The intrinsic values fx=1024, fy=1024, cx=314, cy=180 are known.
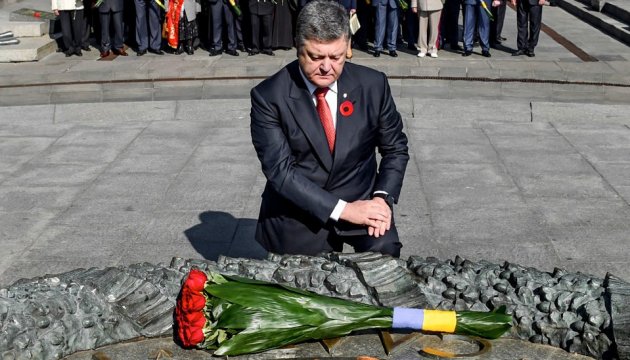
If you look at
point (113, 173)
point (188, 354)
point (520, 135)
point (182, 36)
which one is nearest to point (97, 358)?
point (188, 354)

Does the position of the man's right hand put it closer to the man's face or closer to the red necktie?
the red necktie

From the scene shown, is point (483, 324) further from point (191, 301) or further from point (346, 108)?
point (346, 108)

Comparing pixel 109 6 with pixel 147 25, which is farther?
pixel 147 25

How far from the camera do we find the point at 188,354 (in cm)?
316

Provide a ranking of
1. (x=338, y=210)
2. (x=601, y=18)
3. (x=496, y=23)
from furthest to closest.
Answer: (x=601, y=18), (x=496, y=23), (x=338, y=210)

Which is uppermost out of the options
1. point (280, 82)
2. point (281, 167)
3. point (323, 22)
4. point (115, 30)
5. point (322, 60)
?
point (323, 22)

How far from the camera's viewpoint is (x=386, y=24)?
13625 mm

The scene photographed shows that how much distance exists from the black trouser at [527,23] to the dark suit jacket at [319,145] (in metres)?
9.74

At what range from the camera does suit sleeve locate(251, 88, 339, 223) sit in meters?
3.83

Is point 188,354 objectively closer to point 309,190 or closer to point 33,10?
point 309,190

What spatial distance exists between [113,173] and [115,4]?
19.4ft

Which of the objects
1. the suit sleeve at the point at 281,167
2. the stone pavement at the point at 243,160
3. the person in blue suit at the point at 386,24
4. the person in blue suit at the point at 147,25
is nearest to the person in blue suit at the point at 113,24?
the person in blue suit at the point at 147,25

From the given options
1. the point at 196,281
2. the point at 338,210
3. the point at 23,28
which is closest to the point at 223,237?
the point at 338,210

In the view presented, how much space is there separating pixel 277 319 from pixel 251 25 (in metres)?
10.8
